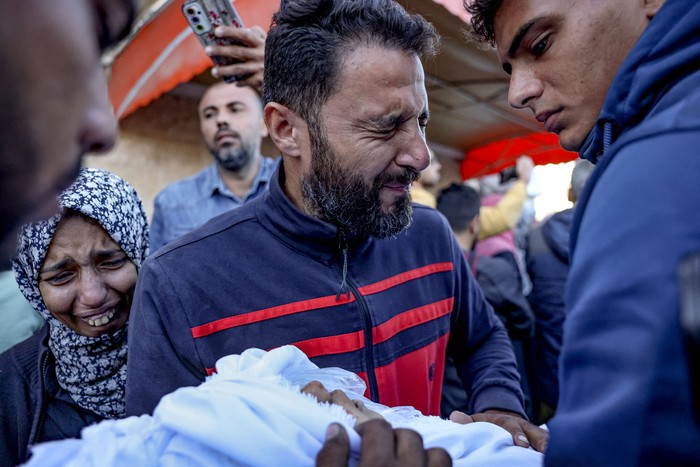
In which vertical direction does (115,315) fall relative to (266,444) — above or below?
below

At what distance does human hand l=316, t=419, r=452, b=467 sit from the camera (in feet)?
2.56

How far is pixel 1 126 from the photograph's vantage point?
0.61 metres

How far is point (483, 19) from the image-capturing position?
138cm

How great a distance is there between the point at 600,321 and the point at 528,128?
27.7 ft

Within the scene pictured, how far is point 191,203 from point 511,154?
22.9 ft

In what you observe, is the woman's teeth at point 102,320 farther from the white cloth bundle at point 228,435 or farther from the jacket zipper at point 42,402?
the white cloth bundle at point 228,435

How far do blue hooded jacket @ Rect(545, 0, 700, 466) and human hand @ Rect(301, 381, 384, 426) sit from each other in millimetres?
358

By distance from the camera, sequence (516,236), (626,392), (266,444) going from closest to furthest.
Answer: (626,392)
(266,444)
(516,236)

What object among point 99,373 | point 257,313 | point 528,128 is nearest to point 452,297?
point 257,313

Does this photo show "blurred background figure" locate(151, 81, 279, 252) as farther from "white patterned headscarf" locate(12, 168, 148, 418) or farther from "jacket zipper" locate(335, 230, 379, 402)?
"jacket zipper" locate(335, 230, 379, 402)

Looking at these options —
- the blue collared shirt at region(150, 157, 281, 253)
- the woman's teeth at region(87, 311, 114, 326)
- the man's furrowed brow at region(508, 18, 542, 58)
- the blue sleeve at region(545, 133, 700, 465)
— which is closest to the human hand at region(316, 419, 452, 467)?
the blue sleeve at region(545, 133, 700, 465)

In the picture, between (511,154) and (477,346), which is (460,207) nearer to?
(477,346)

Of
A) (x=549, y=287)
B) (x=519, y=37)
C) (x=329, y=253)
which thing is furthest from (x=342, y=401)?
(x=549, y=287)

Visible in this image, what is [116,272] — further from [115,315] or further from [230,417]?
[230,417]
